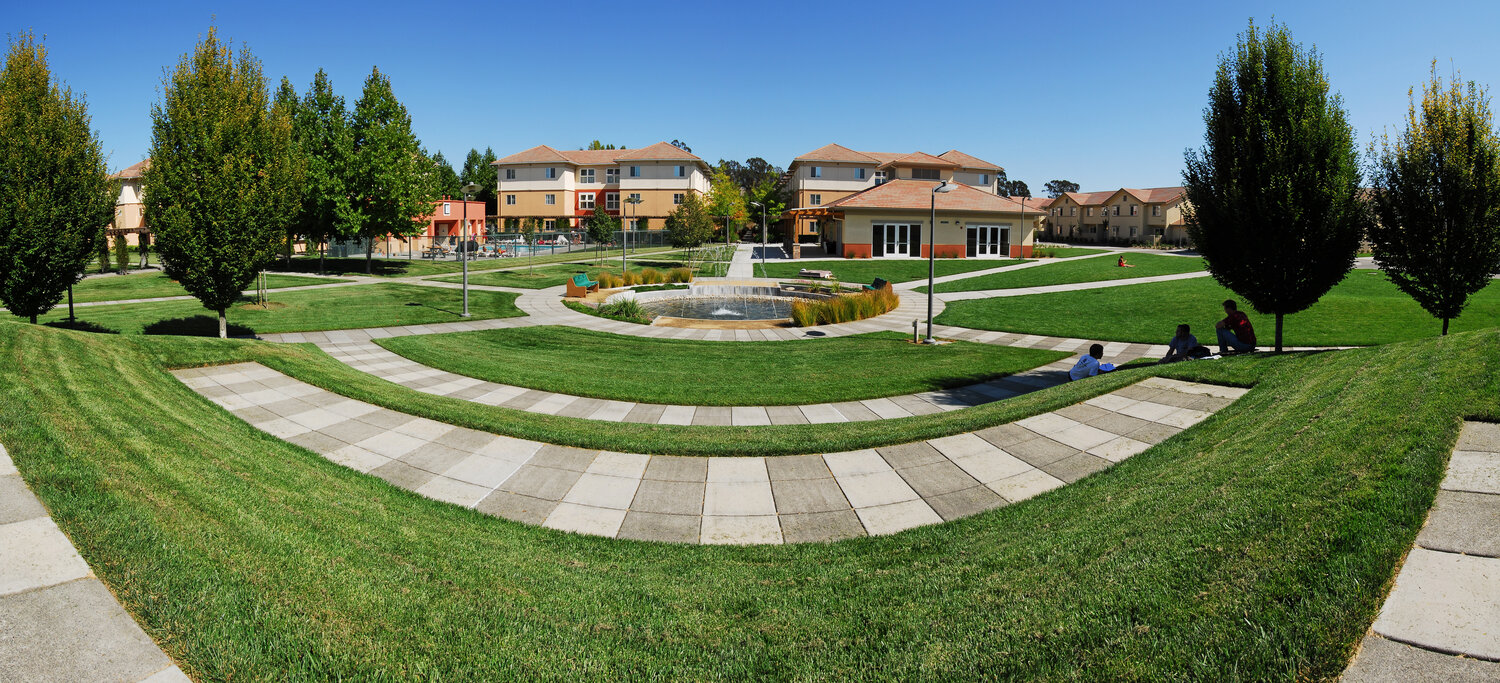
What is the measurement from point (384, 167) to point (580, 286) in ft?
55.1

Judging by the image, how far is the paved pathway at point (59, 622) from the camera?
339 cm

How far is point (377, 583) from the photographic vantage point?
467 centimetres

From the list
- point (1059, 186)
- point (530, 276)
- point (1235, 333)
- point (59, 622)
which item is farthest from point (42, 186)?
point (1059, 186)

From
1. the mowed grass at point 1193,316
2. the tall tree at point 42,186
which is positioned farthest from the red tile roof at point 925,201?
the tall tree at point 42,186

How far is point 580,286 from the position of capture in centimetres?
3014

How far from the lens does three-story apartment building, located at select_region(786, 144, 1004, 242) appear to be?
77.2m

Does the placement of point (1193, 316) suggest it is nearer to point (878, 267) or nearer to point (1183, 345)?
point (1183, 345)

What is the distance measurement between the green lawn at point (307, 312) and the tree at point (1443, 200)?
23.3m

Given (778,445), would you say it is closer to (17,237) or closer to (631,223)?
(17,237)

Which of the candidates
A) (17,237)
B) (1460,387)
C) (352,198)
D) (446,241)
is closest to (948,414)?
(1460,387)

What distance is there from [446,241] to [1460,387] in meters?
73.9

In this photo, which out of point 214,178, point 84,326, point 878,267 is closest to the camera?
point 214,178

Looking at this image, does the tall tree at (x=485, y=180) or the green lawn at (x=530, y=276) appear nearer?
the green lawn at (x=530, y=276)

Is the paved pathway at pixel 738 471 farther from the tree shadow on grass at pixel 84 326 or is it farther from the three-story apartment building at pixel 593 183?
the three-story apartment building at pixel 593 183
